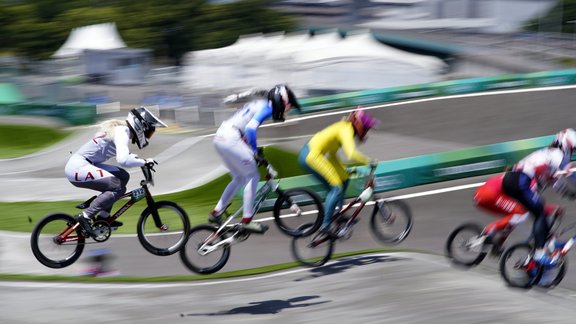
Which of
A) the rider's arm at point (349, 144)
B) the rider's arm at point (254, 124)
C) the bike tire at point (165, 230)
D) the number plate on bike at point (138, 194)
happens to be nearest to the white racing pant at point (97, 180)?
the number plate on bike at point (138, 194)

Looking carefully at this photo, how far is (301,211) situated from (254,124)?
4.82ft

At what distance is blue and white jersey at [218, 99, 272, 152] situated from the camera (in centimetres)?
1057

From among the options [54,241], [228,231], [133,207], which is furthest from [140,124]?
[133,207]

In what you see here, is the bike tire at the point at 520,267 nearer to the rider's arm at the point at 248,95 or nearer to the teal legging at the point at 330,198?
the teal legging at the point at 330,198

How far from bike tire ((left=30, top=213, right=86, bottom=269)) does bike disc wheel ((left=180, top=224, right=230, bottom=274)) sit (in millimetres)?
1438

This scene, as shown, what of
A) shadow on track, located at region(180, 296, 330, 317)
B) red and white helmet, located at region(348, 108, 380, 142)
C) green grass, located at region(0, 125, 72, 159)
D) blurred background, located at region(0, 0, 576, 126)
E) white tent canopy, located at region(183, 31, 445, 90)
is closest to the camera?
shadow on track, located at region(180, 296, 330, 317)

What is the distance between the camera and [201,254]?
10.6 m

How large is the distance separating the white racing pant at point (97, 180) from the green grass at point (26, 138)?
51.6 ft

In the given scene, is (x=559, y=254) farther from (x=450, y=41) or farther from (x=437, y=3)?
(x=437, y=3)

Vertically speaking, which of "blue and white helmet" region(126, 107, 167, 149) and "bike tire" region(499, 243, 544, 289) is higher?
"blue and white helmet" region(126, 107, 167, 149)

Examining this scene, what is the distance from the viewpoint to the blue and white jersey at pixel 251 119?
34.7 ft

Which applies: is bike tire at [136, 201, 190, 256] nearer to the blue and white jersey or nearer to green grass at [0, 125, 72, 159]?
the blue and white jersey

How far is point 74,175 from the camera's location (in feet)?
34.4

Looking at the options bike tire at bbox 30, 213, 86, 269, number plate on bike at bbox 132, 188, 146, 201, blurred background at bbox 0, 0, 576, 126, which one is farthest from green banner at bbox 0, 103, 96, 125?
number plate on bike at bbox 132, 188, 146, 201
